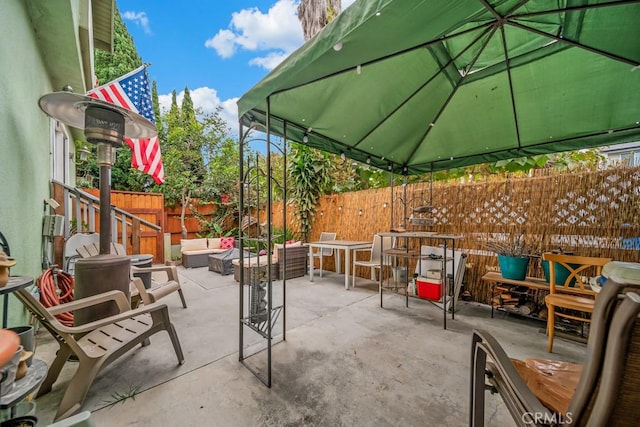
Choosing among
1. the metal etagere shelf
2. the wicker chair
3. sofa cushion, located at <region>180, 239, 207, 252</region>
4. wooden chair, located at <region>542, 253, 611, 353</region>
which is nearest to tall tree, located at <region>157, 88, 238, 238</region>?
sofa cushion, located at <region>180, 239, 207, 252</region>

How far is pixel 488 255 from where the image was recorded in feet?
12.3

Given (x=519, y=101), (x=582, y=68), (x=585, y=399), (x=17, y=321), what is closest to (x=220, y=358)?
(x=17, y=321)

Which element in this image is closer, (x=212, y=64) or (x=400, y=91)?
(x=400, y=91)

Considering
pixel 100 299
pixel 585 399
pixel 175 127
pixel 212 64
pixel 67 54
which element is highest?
pixel 212 64

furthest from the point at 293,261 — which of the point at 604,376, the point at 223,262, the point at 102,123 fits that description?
the point at 604,376

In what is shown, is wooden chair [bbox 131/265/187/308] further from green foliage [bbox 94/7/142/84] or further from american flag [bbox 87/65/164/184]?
green foliage [bbox 94/7/142/84]

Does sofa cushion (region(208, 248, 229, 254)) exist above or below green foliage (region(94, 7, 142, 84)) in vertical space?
below

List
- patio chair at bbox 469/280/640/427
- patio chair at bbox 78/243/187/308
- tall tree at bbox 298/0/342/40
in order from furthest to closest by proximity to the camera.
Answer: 1. tall tree at bbox 298/0/342/40
2. patio chair at bbox 78/243/187/308
3. patio chair at bbox 469/280/640/427

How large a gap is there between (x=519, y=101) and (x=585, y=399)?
3.12 metres

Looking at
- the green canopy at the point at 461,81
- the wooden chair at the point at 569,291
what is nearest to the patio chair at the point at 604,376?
the green canopy at the point at 461,81

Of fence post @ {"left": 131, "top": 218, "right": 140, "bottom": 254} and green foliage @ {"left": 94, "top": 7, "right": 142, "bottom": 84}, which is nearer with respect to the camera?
fence post @ {"left": 131, "top": 218, "right": 140, "bottom": 254}

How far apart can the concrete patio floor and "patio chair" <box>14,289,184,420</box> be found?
0.43ft

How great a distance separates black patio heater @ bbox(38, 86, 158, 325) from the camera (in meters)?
2.06

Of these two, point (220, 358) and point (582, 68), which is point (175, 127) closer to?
point (220, 358)
